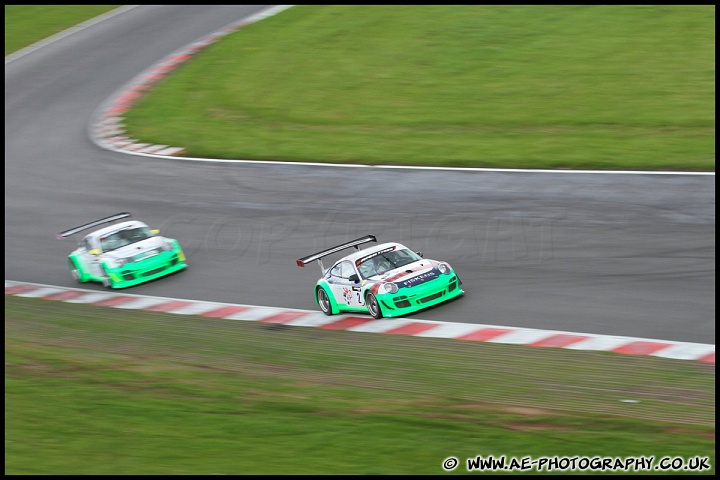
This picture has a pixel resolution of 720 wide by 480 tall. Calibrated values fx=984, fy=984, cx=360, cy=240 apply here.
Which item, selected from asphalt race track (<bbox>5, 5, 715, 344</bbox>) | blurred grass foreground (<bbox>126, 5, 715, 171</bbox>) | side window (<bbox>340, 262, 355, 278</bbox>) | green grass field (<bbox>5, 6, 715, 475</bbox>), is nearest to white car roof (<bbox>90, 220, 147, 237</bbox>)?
asphalt race track (<bbox>5, 5, 715, 344</bbox>)

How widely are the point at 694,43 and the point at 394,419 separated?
23.7 m

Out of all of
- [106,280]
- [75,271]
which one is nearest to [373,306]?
[106,280]

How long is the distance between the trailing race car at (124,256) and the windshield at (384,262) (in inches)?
210

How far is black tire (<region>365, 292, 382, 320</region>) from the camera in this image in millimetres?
16703

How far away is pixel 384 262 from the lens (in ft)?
56.9

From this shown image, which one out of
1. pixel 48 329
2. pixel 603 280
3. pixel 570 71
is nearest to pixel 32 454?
pixel 48 329

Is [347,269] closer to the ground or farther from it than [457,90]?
closer to the ground

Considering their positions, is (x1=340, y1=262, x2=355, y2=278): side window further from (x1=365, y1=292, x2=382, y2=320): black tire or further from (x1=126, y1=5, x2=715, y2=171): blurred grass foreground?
(x1=126, y1=5, x2=715, y2=171): blurred grass foreground

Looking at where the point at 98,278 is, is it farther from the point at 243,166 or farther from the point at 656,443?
the point at 656,443

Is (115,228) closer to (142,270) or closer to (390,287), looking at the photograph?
(142,270)

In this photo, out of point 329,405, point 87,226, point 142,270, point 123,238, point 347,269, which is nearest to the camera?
point 329,405

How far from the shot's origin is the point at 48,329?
1691cm

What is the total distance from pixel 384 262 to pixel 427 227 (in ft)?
13.1

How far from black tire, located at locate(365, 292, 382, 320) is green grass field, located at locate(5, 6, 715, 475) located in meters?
0.94
